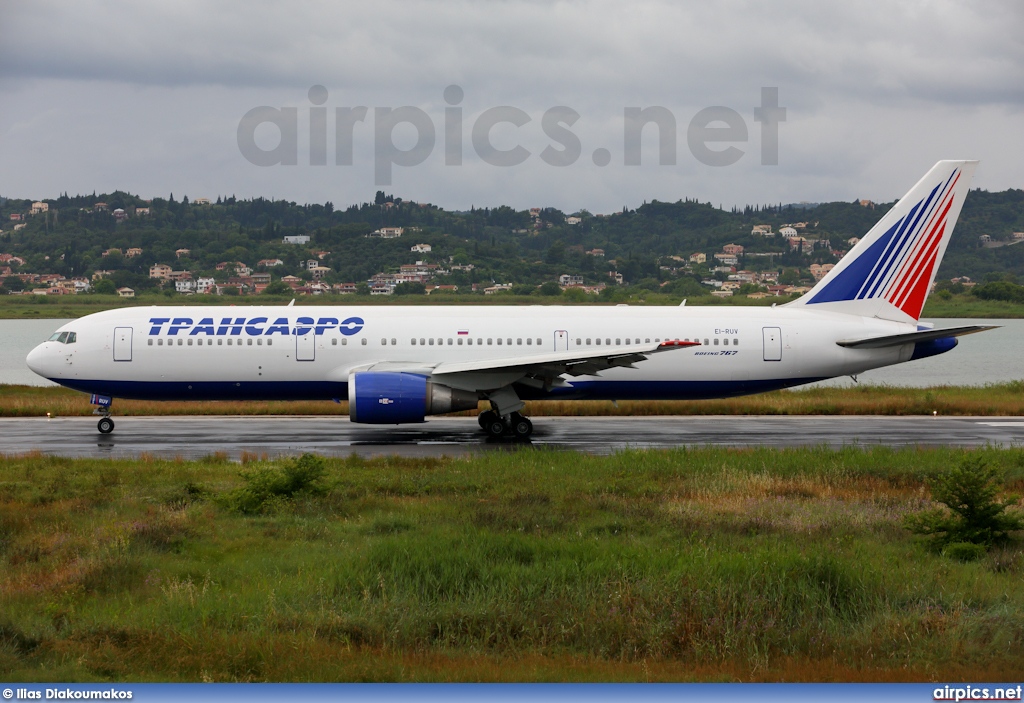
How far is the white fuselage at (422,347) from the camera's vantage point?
93.9ft

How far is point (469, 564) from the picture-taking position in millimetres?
11961

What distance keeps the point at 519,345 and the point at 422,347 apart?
2.97m

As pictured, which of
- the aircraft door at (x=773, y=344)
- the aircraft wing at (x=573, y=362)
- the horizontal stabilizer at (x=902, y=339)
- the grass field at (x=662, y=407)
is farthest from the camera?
the grass field at (x=662, y=407)

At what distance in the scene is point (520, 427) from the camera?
27.9 metres

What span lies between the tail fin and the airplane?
4 cm

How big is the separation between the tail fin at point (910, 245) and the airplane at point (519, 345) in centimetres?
4

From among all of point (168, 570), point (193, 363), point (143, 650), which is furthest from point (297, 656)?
point (193, 363)

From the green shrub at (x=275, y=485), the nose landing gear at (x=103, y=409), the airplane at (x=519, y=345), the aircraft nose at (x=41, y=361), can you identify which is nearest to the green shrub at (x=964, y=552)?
the green shrub at (x=275, y=485)

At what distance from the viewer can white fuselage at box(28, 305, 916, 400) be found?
2862 centimetres

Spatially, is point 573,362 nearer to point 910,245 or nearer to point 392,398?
point 392,398

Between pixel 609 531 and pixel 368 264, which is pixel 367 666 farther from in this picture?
pixel 368 264

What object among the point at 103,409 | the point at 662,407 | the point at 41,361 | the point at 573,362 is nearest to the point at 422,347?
the point at 573,362

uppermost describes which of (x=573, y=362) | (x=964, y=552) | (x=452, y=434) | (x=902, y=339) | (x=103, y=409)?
(x=902, y=339)

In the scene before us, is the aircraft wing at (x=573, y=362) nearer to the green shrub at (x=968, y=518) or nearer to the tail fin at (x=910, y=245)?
the tail fin at (x=910, y=245)
